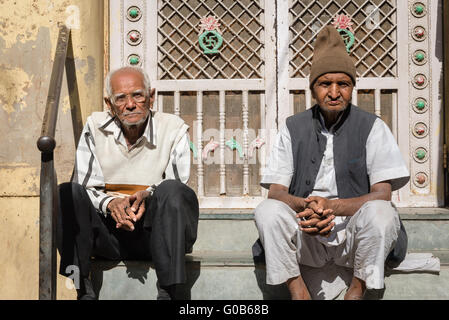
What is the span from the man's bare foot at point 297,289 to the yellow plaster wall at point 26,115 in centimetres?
183

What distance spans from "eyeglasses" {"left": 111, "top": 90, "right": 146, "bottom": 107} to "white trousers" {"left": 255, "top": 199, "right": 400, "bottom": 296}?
94cm

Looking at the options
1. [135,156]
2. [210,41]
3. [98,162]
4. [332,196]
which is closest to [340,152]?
[332,196]

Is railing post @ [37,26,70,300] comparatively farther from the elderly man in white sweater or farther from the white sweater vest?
the white sweater vest

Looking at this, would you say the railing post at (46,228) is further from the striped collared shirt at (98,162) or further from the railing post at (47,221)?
the striped collared shirt at (98,162)

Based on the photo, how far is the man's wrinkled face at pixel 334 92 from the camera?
2473 millimetres

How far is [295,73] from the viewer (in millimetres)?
3795

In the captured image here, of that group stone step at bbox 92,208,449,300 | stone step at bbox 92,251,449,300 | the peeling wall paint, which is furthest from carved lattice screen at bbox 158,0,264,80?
stone step at bbox 92,251,449,300

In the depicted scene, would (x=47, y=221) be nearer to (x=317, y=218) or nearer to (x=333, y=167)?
(x=317, y=218)

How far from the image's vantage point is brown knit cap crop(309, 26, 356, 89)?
2.46 metres

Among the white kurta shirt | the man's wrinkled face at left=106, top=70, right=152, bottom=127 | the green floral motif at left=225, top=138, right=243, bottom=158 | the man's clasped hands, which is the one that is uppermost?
the man's wrinkled face at left=106, top=70, right=152, bottom=127

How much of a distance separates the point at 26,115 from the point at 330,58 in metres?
2.11

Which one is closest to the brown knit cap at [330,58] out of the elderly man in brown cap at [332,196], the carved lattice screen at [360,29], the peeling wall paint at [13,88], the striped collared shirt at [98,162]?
the elderly man in brown cap at [332,196]

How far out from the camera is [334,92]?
8.09 feet
